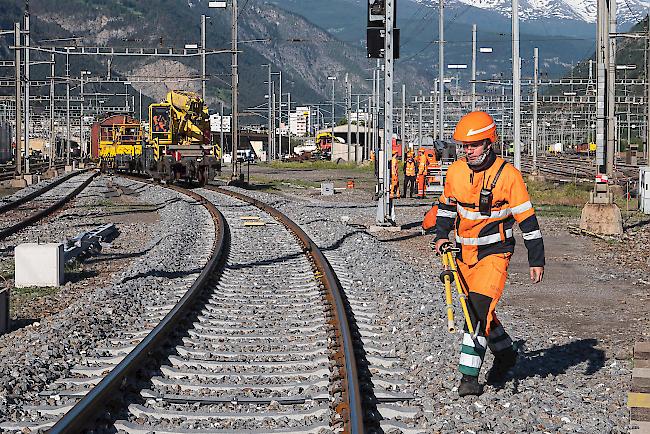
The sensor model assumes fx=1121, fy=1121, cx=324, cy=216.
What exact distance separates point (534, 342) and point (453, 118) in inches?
4607

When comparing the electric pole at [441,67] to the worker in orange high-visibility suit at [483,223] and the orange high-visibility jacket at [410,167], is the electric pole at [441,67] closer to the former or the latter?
the orange high-visibility jacket at [410,167]

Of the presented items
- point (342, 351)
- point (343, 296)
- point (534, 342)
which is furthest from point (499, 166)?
point (343, 296)

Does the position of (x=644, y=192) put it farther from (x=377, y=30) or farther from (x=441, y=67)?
(x=441, y=67)

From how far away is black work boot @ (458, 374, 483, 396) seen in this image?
816 cm

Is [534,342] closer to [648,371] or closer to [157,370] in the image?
[648,371]

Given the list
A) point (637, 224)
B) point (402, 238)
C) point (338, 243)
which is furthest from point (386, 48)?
point (637, 224)

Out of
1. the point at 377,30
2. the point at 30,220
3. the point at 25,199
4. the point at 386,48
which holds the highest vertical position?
the point at 377,30

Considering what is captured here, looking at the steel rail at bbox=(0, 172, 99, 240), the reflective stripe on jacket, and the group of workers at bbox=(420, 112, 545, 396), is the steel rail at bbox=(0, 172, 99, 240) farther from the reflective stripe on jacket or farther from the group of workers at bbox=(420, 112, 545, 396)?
the group of workers at bbox=(420, 112, 545, 396)

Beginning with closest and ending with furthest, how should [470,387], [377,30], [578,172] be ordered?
[470,387] → [377,30] → [578,172]

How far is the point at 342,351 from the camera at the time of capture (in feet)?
Answer: 31.3

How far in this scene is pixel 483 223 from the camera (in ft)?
26.5

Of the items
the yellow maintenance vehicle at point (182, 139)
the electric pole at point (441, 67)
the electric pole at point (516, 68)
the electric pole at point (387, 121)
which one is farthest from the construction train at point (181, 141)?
the electric pole at point (387, 121)

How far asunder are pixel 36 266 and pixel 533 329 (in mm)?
6692

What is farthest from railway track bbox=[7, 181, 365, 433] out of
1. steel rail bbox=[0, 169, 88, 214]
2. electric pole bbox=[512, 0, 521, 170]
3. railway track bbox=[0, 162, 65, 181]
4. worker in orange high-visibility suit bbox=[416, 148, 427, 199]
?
railway track bbox=[0, 162, 65, 181]
